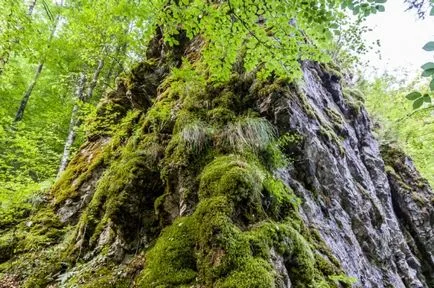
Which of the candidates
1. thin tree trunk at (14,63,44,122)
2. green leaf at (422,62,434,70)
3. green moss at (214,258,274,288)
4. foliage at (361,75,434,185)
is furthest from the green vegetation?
thin tree trunk at (14,63,44,122)

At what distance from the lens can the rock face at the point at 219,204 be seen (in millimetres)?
3256

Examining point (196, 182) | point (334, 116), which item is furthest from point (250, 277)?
point (334, 116)

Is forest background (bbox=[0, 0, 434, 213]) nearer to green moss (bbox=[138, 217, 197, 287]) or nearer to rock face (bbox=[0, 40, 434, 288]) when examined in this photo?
rock face (bbox=[0, 40, 434, 288])

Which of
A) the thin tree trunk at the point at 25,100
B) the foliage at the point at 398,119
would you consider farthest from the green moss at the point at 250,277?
the thin tree trunk at the point at 25,100

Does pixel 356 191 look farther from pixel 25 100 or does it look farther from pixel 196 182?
pixel 25 100

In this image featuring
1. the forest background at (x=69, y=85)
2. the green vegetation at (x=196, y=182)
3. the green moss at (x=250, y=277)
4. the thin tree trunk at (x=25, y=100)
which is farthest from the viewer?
the thin tree trunk at (x=25, y=100)

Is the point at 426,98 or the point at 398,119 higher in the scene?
the point at 398,119

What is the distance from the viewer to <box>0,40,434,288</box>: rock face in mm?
3256

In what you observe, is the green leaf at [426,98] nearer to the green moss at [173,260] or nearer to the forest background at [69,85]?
the green moss at [173,260]

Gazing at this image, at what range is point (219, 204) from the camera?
3.29 metres

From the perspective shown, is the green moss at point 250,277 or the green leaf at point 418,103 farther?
the green moss at point 250,277

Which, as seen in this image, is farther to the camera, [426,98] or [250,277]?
[250,277]

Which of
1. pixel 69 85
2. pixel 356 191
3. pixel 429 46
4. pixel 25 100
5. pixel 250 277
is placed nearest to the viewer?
pixel 429 46

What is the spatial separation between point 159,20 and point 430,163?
14.1 m
